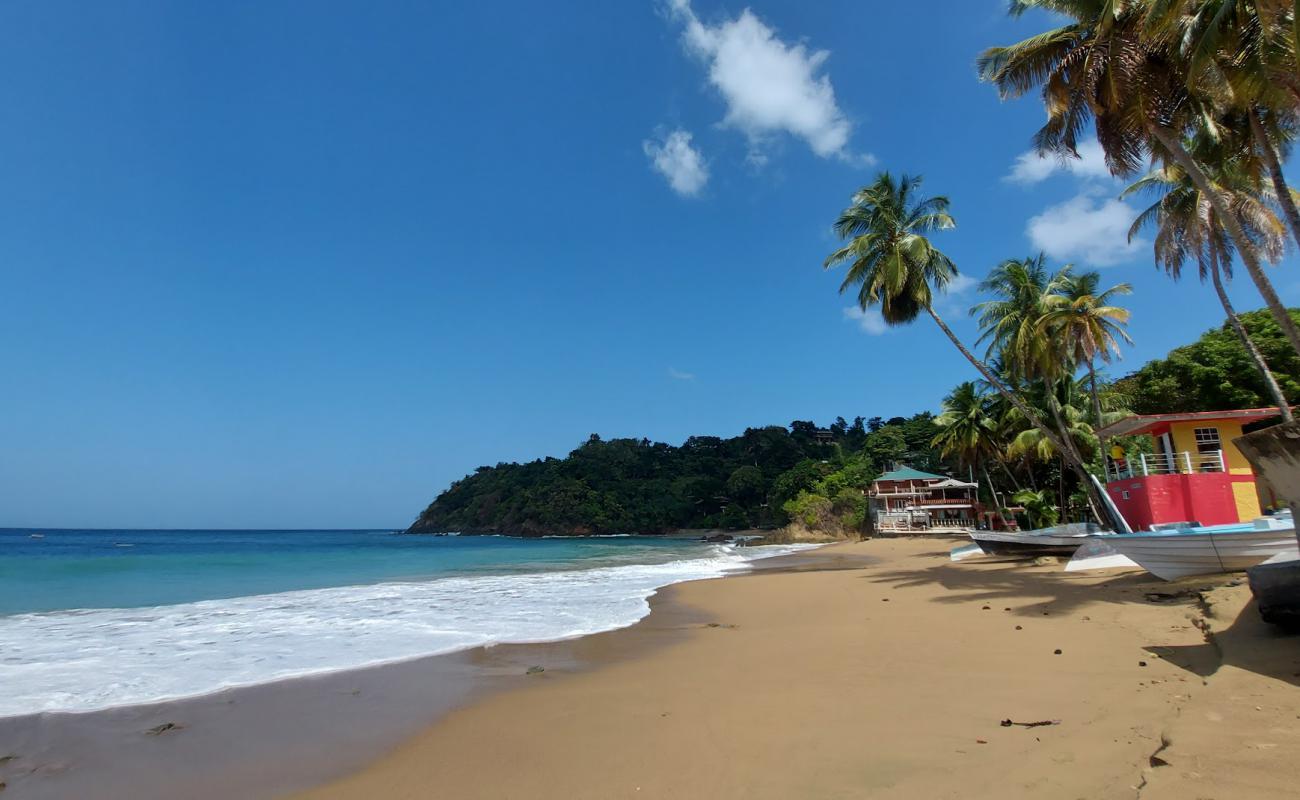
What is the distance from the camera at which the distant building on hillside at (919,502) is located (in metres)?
44.4

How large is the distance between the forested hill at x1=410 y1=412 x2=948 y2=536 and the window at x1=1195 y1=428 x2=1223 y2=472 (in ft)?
135

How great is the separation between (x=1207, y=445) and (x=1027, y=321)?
5851mm

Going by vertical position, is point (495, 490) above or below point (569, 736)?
above

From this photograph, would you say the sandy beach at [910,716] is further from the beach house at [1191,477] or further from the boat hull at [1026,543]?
the boat hull at [1026,543]

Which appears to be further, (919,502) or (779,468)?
(779,468)

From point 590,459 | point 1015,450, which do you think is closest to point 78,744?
point 1015,450

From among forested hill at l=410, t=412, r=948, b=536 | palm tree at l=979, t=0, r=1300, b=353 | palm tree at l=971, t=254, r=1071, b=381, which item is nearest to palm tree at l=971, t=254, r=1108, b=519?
palm tree at l=971, t=254, r=1071, b=381

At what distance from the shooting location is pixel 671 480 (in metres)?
92.2

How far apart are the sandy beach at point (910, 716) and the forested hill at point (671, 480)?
5109 centimetres

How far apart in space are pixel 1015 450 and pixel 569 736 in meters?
27.8

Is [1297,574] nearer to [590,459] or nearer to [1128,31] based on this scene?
[1128,31]

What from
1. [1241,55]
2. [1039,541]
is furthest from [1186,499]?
[1241,55]

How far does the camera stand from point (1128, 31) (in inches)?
431

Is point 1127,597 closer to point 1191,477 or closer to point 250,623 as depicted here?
point 1191,477
